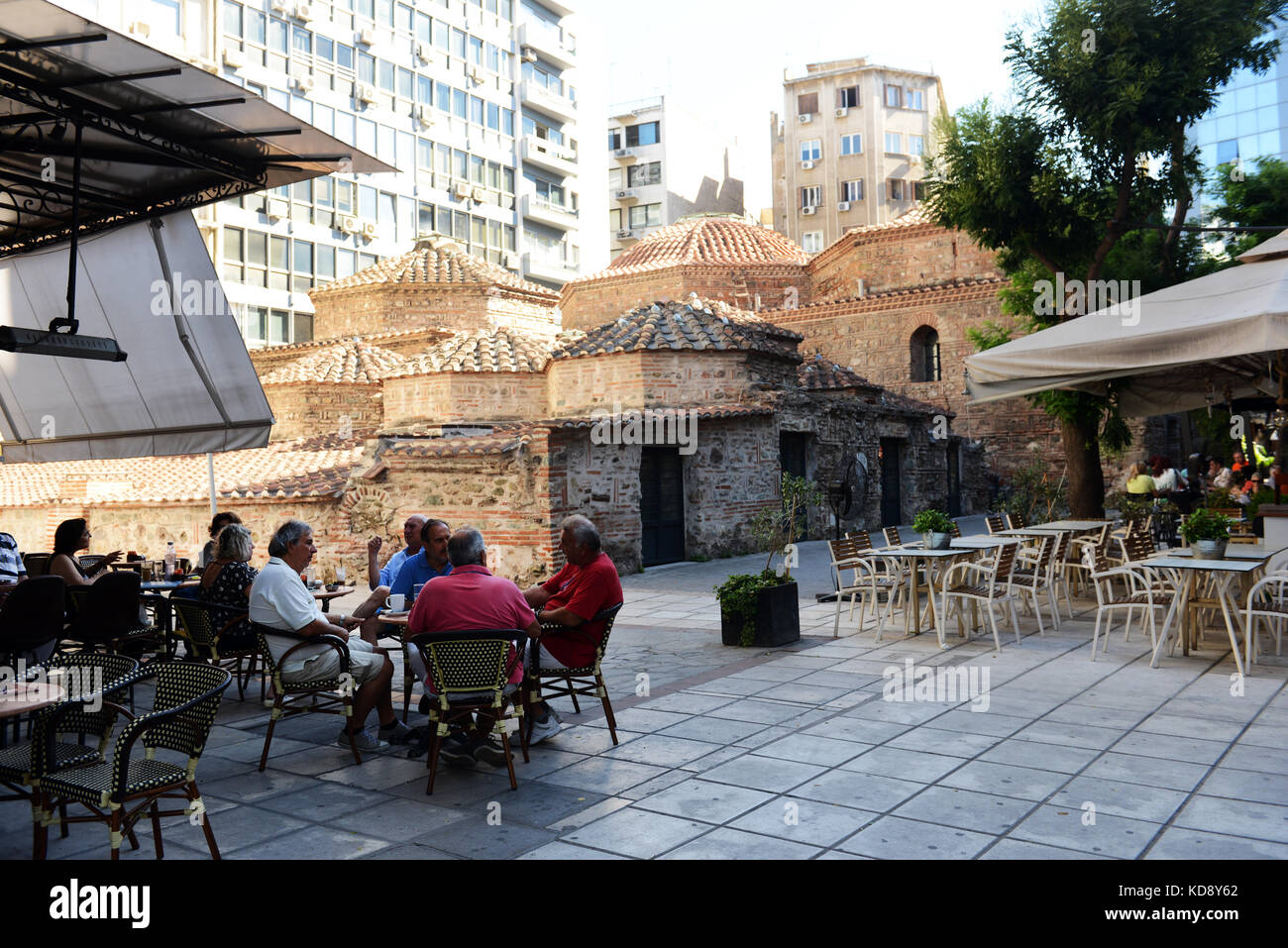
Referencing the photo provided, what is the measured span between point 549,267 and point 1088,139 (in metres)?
31.0

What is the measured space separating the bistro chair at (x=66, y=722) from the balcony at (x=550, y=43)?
3999 centimetres

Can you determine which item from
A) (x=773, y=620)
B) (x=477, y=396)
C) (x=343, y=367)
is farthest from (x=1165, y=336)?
(x=343, y=367)

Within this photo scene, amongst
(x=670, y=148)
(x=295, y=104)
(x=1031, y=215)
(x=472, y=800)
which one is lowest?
(x=472, y=800)

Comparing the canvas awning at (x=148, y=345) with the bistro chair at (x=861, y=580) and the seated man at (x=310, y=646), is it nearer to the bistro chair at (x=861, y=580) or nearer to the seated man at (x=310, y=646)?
the seated man at (x=310, y=646)

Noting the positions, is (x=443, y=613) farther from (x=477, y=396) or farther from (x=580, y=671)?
(x=477, y=396)

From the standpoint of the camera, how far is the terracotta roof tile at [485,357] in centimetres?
1931

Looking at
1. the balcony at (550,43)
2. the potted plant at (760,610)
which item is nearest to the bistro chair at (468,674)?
the potted plant at (760,610)

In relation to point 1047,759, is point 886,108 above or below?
above

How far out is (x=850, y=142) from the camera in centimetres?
5009

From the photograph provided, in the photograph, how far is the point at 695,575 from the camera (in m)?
14.4

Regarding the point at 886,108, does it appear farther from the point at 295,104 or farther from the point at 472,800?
the point at 472,800

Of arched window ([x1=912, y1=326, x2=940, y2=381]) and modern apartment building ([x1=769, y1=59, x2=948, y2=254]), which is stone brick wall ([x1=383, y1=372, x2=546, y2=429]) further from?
modern apartment building ([x1=769, y1=59, x2=948, y2=254])

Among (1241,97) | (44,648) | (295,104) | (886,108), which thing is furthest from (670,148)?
(44,648)

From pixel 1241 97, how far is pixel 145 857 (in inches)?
2500
